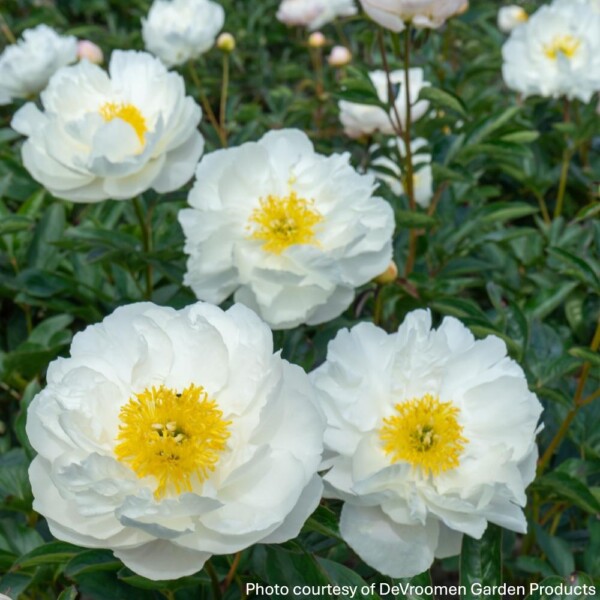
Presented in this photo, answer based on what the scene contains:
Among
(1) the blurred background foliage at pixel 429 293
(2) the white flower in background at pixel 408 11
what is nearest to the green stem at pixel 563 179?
(1) the blurred background foliage at pixel 429 293

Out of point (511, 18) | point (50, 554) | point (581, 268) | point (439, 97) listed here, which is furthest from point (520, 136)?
point (511, 18)

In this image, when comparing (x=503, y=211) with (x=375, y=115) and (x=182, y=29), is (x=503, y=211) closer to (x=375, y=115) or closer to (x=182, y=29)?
(x=375, y=115)

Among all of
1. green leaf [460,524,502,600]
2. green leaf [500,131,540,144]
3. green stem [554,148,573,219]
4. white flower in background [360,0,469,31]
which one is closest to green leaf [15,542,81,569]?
green leaf [460,524,502,600]

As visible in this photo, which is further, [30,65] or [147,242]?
[30,65]

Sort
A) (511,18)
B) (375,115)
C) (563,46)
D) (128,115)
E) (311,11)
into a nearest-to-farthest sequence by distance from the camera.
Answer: (128,115) < (375,115) < (563,46) < (311,11) < (511,18)

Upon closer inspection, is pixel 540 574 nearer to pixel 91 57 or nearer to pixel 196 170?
pixel 196 170

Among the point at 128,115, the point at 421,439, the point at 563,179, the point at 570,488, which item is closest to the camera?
the point at 421,439

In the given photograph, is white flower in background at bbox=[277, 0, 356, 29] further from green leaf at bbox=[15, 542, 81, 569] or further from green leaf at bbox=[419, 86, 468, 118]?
green leaf at bbox=[15, 542, 81, 569]
